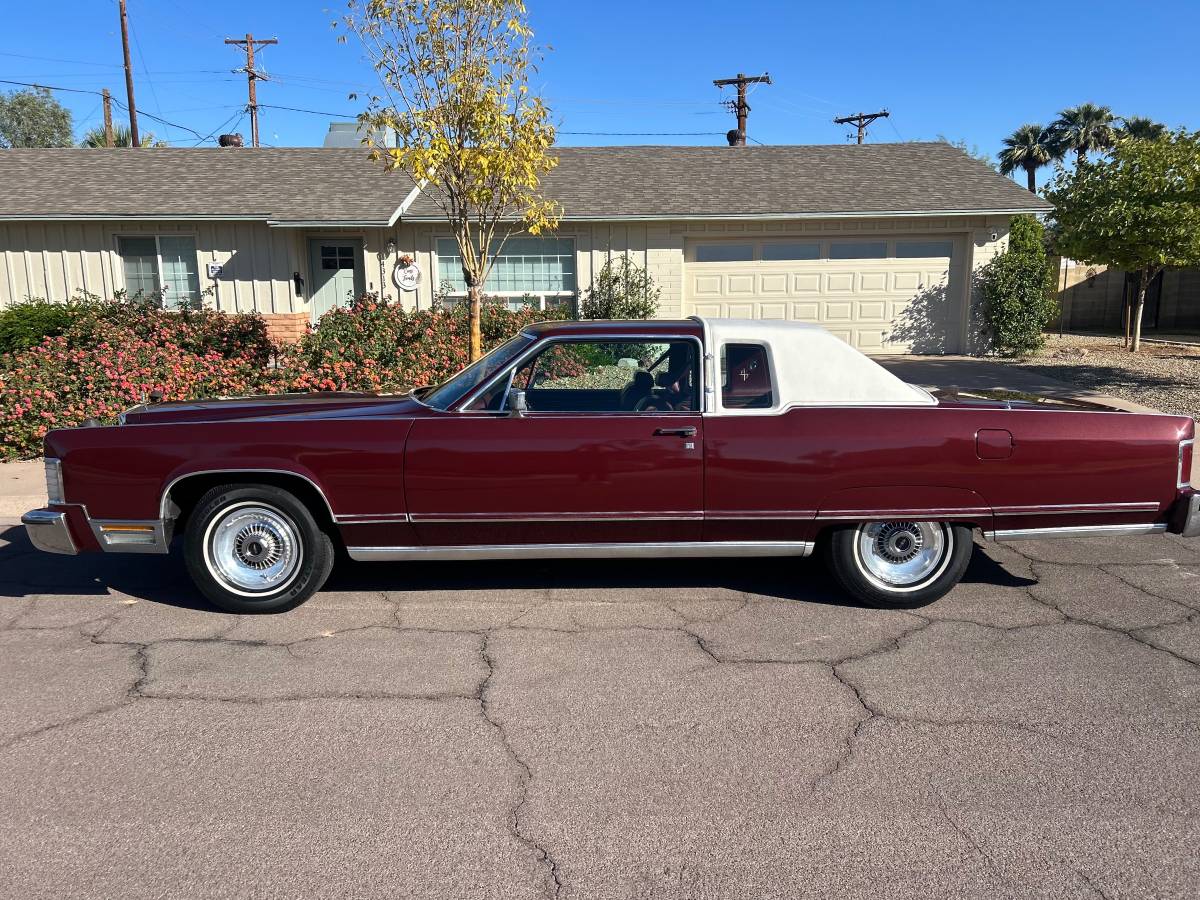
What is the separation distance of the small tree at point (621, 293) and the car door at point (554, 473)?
11960 millimetres

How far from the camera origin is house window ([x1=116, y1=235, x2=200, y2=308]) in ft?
54.4

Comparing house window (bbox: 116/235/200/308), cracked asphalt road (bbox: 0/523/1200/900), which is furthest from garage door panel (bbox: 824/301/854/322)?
cracked asphalt road (bbox: 0/523/1200/900)

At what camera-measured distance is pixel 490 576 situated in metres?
5.68

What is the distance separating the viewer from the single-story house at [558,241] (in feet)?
53.5

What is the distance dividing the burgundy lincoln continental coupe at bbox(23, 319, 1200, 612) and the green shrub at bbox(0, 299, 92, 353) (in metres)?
8.55

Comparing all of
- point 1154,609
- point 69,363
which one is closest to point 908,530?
point 1154,609

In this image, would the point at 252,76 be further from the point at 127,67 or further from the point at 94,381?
the point at 94,381

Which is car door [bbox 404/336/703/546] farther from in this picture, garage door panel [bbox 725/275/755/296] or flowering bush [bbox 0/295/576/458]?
garage door panel [bbox 725/275/755/296]

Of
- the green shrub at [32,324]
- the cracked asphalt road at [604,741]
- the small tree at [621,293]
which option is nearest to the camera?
the cracked asphalt road at [604,741]

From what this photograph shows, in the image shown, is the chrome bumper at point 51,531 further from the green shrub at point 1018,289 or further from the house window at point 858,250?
the green shrub at point 1018,289

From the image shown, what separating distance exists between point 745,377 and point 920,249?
13.8 meters

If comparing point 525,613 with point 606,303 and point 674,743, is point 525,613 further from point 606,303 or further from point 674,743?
point 606,303

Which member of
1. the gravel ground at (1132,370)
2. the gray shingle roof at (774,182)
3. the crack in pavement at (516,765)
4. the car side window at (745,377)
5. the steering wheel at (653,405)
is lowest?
the crack in pavement at (516,765)

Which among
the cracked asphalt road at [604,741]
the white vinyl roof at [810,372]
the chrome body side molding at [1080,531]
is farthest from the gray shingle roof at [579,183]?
the chrome body side molding at [1080,531]
